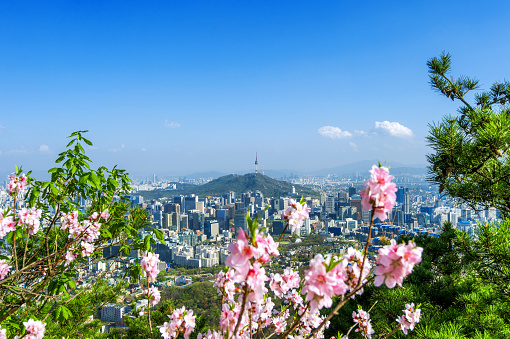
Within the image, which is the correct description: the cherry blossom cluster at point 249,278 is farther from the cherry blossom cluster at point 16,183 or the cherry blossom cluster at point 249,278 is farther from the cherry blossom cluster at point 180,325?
the cherry blossom cluster at point 16,183

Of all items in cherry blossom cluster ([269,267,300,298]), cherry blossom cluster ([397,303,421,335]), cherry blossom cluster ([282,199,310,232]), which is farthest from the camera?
cherry blossom cluster ([397,303,421,335])

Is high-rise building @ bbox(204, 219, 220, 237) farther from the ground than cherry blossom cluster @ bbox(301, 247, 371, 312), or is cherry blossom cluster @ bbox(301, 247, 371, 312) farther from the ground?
cherry blossom cluster @ bbox(301, 247, 371, 312)

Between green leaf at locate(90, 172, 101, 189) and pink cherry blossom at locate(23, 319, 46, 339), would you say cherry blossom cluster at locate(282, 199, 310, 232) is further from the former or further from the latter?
pink cherry blossom at locate(23, 319, 46, 339)

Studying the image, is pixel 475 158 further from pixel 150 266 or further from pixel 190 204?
pixel 190 204

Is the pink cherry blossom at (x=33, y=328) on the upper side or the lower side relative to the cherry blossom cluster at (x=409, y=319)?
upper

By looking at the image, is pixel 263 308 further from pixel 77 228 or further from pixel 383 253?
pixel 77 228

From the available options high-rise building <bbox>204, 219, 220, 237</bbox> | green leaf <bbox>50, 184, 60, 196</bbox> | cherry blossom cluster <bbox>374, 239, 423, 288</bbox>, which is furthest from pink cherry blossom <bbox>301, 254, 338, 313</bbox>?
high-rise building <bbox>204, 219, 220, 237</bbox>

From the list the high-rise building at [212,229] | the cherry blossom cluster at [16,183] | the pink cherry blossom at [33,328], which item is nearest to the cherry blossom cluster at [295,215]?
the pink cherry blossom at [33,328]
